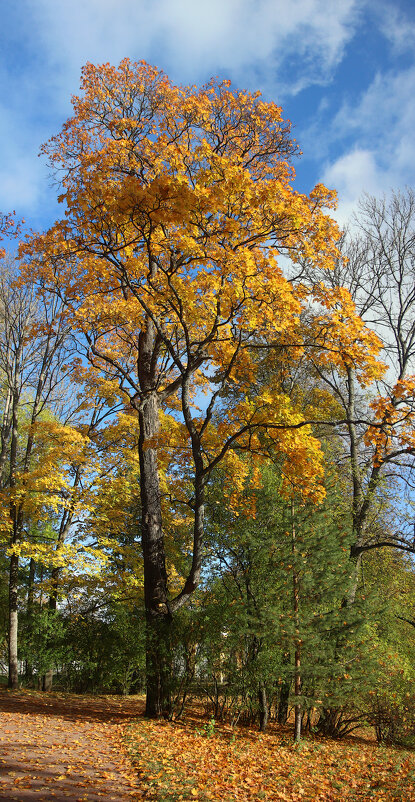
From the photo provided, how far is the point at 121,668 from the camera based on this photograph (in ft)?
39.0

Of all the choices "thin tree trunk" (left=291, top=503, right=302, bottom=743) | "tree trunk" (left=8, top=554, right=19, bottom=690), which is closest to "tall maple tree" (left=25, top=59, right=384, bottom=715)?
"thin tree trunk" (left=291, top=503, right=302, bottom=743)

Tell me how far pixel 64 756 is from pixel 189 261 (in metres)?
5.95

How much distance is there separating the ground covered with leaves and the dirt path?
25cm

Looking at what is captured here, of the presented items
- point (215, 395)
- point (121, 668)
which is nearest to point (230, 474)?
point (215, 395)

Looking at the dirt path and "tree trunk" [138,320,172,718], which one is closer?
the dirt path

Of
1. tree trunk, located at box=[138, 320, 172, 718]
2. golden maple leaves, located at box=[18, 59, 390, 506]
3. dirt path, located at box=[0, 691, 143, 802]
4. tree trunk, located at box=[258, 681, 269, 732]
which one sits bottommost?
tree trunk, located at box=[258, 681, 269, 732]

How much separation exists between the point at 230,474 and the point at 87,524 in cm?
517

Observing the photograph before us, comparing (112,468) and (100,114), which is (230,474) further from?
(100,114)

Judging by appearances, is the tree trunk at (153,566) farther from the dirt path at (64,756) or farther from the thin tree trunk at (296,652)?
the thin tree trunk at (296,652)

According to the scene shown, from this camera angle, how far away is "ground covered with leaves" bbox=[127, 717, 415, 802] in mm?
4753

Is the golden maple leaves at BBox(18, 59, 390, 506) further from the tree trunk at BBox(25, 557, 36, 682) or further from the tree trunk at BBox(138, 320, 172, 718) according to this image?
the tree trunk at BBox(25, 557, 36, 682)

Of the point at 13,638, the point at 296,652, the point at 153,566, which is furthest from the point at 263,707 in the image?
the point at 13,638

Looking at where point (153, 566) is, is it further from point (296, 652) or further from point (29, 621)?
point (29, 621)

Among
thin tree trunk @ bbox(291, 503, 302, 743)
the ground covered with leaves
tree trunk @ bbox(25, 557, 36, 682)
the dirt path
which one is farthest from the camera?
tree trunk @ bbox(25, 557, 36, 682)
